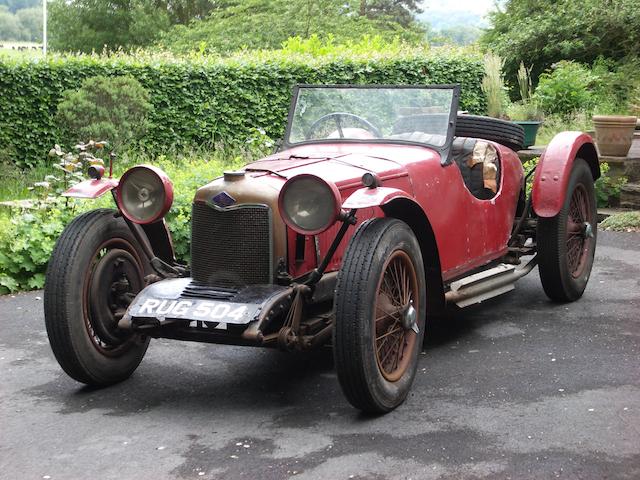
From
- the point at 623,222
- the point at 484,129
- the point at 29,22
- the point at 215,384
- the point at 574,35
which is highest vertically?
the point at 29,22

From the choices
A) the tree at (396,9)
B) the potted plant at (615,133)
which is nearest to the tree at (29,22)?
the tree at (396,9)

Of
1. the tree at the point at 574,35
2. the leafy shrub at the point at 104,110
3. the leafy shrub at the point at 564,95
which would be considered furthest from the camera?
the tree at the point at 574,35

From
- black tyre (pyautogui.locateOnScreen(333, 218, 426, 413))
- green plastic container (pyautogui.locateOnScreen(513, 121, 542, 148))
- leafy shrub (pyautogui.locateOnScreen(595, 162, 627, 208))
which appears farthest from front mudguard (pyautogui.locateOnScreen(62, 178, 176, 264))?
green plastic container (pyautogui.locateOnScreen(513, 121, 542, 148))

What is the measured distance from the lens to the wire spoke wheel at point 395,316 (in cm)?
439

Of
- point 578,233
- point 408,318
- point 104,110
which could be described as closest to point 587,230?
point 578,233

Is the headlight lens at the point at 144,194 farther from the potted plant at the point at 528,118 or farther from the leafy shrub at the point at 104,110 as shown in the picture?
the potted plant at the point at 528,118

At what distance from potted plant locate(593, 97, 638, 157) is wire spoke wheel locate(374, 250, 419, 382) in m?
6.83

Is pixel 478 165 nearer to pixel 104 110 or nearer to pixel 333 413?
pixel 333 413

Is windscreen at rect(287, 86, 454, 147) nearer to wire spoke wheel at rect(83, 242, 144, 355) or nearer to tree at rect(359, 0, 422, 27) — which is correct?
wire spoke wheel at rect(83, 242, 144, 355)

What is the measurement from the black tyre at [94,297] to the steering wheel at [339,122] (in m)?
1.49

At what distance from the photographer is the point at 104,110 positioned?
12.4m

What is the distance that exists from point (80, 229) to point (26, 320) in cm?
194

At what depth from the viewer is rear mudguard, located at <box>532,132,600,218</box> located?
5.95 meters

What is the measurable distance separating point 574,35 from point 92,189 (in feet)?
57.4
